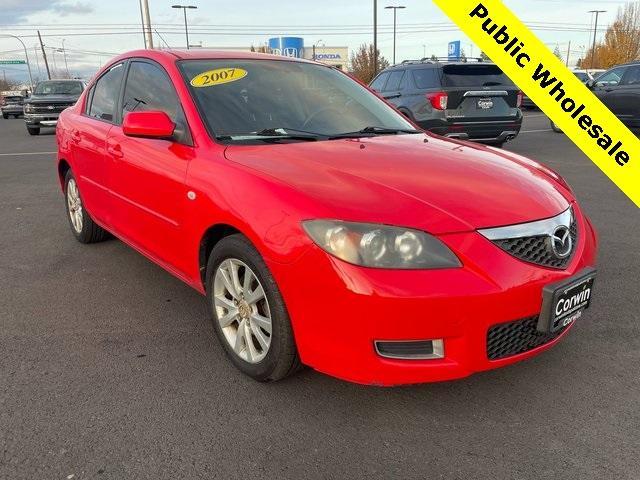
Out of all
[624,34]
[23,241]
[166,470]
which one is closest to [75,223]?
[23,241]

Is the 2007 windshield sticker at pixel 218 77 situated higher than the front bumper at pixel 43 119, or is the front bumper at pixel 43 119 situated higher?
the 2007 windshield sticker at pixel 218 77

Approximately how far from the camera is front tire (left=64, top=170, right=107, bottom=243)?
4874 millimetres

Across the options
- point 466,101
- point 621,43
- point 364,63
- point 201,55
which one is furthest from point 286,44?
point 201,55

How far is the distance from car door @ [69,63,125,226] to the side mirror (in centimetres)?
101

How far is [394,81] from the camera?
1087cm

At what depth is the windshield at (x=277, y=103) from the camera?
124 inches

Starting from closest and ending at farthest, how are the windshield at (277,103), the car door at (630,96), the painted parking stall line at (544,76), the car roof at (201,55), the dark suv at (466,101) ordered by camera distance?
the windshield at (277,103)
the car roof at (201,55)
the painted parking stall line at (544,76)
the dark suv at (466,101)
the car door at (630,96)

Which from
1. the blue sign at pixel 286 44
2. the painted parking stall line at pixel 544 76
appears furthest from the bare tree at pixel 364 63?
the painted parking stall line at pixel 544 76

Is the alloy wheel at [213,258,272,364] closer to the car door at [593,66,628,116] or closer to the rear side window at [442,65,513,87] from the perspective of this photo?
the rear side window at [442,65,513,87]

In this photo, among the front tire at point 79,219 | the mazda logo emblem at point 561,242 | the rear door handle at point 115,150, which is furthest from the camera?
the front tire at point 79,219

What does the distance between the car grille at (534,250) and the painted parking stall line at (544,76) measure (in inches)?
164

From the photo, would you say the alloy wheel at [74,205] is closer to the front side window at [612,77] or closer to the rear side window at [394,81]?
the rear side window at [394,81]

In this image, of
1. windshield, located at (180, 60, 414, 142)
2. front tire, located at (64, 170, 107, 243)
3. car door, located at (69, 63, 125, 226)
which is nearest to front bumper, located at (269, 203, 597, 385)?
windshield, located at (180, 60, 414, 142)

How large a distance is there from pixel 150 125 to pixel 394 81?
8594mm
